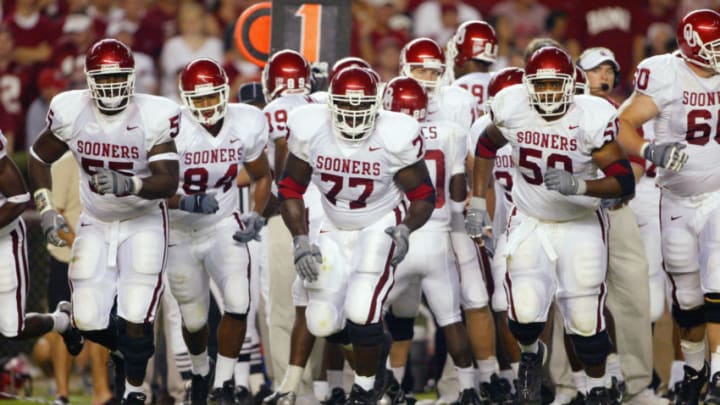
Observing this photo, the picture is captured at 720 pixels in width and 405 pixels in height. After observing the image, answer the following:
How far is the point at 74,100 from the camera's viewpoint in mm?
8156

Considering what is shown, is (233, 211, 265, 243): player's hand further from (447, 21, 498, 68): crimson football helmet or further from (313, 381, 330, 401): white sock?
(447, 21, 498, 68): crimson football helmet

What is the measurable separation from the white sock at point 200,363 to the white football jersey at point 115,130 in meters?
1.08

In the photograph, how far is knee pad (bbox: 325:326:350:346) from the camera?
8.23 metres

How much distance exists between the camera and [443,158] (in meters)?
8.89

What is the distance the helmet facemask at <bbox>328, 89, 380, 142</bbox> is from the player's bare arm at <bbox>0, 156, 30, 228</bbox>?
1681 millimetres

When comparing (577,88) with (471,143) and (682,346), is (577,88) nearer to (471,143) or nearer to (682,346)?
(471,143)

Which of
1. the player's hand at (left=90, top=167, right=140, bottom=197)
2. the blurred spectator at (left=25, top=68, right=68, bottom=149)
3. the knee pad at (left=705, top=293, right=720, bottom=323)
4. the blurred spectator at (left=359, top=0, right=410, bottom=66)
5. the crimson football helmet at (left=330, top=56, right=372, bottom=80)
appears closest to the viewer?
the player's hand at (left=90, top=167, right=140, bottom=197)

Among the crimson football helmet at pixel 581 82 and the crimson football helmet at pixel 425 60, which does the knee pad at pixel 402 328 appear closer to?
the crimson football helmet at pixel 425 60

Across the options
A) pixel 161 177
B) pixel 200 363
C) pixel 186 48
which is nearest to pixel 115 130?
pixel 161 177

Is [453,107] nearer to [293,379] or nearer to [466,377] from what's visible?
[466,377]

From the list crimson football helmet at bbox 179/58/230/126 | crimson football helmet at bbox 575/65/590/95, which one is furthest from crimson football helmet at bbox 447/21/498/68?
crimson football helmet at bbox 179/58/230/126

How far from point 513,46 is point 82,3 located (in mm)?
3734

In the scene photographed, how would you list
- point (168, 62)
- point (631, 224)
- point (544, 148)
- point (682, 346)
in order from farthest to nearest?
point (168, 62), point (631, 224), point (682, 346), point (544, 148)

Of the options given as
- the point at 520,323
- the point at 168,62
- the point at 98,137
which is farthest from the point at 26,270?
the point at 168,62
